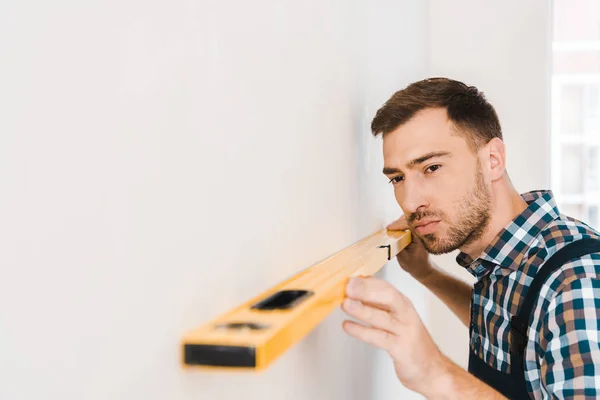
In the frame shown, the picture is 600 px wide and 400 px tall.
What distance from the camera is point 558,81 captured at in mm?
3068

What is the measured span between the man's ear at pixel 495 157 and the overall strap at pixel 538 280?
0.24 metres

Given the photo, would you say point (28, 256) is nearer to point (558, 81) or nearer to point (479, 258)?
point (479, 258)

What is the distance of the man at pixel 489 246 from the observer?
80 cm

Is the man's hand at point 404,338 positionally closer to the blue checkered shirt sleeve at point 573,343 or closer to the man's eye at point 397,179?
the blue checkered shirt sleeve at point 573,343

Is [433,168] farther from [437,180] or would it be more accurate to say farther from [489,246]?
[489,246]

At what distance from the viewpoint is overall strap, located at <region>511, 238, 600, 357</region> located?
0.87m

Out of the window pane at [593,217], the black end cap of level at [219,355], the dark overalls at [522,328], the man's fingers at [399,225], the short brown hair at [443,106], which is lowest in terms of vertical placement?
the window pane at [593,217]

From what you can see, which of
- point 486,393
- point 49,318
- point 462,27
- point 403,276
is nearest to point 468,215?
point 486,393

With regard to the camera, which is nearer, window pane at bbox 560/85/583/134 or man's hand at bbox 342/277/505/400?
man's hand at bbox 342/277/505/400

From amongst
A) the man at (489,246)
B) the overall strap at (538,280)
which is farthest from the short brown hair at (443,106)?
the overall strap at (538,280)

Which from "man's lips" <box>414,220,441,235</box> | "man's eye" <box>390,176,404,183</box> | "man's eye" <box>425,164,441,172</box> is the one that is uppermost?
"man's eye" <box>425,164,441,172</box>

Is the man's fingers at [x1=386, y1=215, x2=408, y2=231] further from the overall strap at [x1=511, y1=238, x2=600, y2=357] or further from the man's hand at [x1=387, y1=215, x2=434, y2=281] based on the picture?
the overall strap at [x1=511, y1=238, x2=600, y2=357]

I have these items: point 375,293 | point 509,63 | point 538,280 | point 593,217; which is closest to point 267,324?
point 375,293

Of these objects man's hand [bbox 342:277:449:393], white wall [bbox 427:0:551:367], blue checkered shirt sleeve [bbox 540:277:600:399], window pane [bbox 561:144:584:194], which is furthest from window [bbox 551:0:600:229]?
man's hand [bbox 342:277:449:393]
